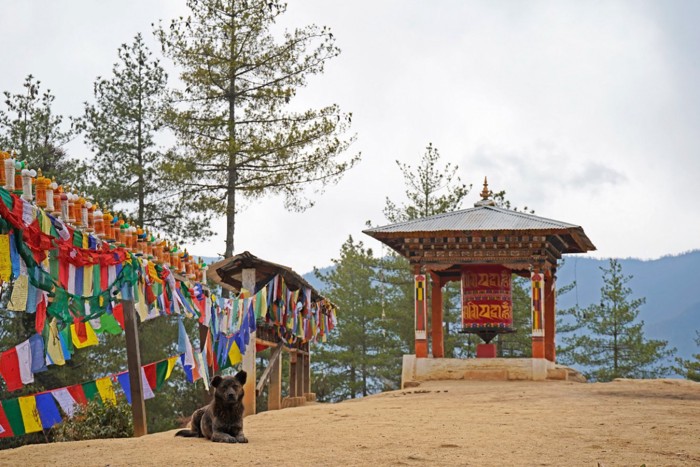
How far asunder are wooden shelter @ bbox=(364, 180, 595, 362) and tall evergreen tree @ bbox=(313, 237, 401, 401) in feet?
52.3

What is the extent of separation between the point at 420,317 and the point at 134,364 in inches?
479

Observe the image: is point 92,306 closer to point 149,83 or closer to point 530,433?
point 530,433

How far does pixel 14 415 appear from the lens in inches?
489

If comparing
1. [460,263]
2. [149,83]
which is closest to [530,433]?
[460,263]

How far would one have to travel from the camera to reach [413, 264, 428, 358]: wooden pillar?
966 inches

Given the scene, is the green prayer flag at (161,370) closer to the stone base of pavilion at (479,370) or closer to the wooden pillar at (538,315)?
the stone base of pavilion at (479,370)

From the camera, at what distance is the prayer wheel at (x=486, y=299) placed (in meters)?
25.0

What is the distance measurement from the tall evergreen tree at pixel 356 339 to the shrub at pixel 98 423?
23.4 m

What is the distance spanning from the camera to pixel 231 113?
3253 cm

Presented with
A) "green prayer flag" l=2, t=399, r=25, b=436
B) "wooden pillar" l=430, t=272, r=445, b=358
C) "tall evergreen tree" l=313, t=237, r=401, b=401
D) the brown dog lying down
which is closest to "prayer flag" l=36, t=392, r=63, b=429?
"green prayer flag" l=2, t=399, r=25, b=436

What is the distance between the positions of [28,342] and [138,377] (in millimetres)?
1538

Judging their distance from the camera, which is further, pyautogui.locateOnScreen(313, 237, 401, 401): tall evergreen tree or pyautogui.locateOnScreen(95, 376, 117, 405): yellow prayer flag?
pyautogui.locateOnScreen(313, 237, 401, 401): tall evergreen tree

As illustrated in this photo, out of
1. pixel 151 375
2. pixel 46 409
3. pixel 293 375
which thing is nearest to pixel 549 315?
pixel 293 375

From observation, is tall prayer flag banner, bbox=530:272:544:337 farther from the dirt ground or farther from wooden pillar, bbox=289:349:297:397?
the dirt ground
